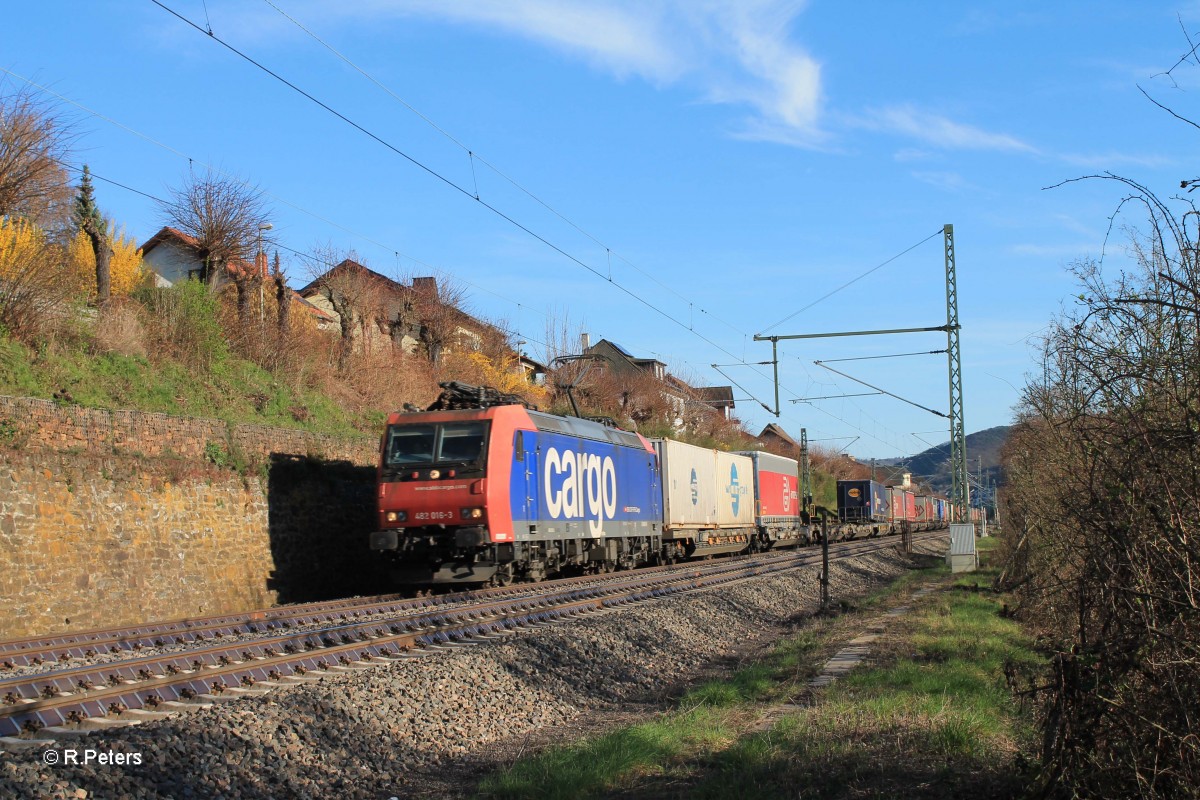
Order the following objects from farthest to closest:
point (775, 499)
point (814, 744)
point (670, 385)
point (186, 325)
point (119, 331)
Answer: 1. point (670, 385)
2. point (775, 499)
3. point (186, 325)
4. point (119, 331)
5. point (814, 744)

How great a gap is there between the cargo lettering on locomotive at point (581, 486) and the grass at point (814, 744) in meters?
9.73

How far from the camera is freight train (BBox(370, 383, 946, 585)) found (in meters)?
18.2

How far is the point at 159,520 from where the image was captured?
17.0m

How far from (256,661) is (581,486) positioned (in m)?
12.5

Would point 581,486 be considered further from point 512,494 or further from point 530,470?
point 512,494

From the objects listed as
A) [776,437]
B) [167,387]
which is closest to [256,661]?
[167,387]

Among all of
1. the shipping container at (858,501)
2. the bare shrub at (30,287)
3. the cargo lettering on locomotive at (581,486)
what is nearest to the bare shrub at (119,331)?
the bare shrub at (30,287)

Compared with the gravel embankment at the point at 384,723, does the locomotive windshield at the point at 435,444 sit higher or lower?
higher

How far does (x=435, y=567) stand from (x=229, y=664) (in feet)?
29.2

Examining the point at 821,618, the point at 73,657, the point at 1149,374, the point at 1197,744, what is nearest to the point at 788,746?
the point at 1197,744

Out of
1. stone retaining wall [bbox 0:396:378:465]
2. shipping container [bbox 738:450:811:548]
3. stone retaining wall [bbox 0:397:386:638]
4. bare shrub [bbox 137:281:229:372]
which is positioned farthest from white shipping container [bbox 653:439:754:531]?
bare shrub [bbox 137:281:229:372]

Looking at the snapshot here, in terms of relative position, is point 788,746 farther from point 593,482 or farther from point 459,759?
point 593,482

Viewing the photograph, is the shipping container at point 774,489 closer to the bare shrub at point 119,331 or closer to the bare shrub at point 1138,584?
the bare shrub at point 119,331

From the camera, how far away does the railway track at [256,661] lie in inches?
296
